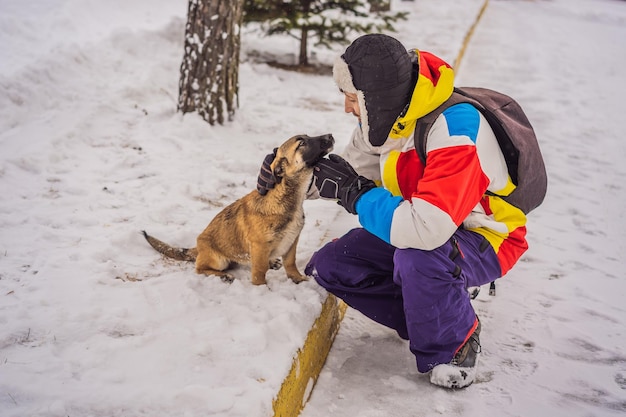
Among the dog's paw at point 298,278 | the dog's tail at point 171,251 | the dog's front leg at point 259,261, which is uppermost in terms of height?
the dog's front leg at point 259,261

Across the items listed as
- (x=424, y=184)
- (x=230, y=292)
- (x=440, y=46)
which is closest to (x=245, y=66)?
(x=440, y=46)

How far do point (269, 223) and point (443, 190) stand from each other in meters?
1.22

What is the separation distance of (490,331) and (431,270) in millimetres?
A: 958

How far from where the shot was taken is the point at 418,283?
9.36 ft

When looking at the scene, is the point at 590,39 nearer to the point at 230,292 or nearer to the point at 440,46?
the point at 440,46

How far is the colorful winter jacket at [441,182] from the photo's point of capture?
2.67 metres

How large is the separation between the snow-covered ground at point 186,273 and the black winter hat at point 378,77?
1.16 m

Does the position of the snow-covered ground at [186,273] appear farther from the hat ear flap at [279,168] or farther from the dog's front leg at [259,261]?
the hat ear flap at [279,168]

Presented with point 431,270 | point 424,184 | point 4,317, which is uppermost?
point 424,184

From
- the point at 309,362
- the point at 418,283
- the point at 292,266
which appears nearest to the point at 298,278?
the point at 292,266

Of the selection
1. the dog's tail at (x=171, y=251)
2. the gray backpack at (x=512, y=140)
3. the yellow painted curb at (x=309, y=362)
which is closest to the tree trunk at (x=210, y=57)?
the dog's tail at (x=171, y=251)

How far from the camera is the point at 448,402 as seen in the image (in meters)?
2.89

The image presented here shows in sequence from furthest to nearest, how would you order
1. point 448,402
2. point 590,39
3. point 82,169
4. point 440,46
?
point 590,39
point 440,46
point 82,169
point 448,402

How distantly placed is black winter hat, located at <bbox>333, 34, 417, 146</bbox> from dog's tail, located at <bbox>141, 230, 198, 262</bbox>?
1602 mm
